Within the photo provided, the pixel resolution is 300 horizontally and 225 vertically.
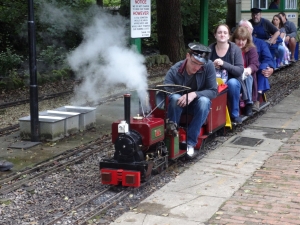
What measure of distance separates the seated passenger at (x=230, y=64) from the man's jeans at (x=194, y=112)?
1.44m

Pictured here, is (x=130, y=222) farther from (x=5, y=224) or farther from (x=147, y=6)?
(x=147, y=6)

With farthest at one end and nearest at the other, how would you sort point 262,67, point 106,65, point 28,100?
point 106,65
point 28,100
point 262,67

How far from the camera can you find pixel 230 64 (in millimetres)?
7801

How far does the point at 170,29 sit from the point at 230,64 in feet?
30.0

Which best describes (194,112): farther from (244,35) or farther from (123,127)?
(244,35)

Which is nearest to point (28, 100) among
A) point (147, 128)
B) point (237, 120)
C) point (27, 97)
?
point (27, 97)

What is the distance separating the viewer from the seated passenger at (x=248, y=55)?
8.38 meters

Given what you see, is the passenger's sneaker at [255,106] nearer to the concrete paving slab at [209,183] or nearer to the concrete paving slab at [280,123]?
the concrete paving slab at [280,123]

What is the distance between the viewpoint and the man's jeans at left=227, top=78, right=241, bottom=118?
25.5 feet

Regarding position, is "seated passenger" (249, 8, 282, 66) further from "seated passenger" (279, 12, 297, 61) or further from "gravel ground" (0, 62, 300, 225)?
"gravel ground" (0, 62, 300, 225)

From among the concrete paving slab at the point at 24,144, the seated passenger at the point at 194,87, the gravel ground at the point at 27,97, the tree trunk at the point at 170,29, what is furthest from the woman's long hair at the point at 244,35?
the tree trunk at the point at 170,29

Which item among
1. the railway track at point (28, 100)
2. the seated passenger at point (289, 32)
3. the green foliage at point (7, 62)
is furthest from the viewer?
the seated passenger at point (289, 32)

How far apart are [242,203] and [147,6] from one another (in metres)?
5.55

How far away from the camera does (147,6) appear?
975 centimetres
